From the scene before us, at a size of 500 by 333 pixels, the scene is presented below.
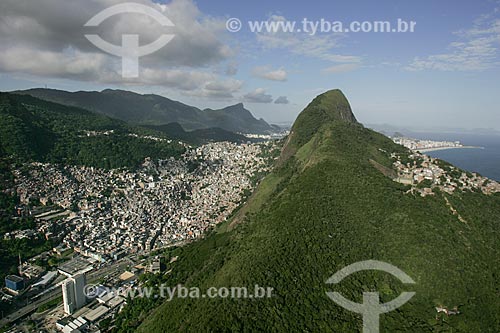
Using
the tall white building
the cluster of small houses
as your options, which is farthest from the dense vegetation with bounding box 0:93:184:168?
the tall white building

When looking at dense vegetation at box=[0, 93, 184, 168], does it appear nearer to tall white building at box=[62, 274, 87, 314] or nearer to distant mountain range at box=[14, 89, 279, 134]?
tall white building at box=[62, 274, 87, 314]

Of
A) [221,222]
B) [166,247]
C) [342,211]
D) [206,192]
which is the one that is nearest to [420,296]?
[342,211]

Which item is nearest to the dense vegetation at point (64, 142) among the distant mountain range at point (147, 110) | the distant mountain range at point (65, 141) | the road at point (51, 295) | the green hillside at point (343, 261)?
the distant mountain range at point (65, 141)

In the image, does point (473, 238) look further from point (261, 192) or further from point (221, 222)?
point (221, 222)

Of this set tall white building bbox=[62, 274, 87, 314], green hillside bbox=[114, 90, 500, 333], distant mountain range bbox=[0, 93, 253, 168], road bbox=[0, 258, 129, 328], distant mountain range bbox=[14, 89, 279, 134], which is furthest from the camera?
distant mountain range bbox=[14, 89, 279, 134]

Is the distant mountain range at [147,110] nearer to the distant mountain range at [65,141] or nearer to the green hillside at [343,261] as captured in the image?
the distant mountain range at [65,141]

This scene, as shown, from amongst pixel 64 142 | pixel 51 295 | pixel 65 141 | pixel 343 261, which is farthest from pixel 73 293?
pixel 65 141
